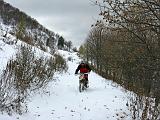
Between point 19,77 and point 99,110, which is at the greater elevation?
point 19,77

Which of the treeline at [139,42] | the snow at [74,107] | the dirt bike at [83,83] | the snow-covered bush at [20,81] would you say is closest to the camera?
the treeline at [139,42]

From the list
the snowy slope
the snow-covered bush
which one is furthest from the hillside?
the snow-covered bush

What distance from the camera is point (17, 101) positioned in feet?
35.7

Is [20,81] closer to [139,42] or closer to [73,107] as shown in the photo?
[73,107]

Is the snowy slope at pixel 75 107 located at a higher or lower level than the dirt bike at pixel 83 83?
lower

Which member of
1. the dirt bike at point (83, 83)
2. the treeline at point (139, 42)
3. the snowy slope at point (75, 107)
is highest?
the treeline at point (139, 42)

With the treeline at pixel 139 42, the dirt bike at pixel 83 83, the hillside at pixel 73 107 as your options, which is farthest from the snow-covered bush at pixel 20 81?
the treeline at pixel 139 42

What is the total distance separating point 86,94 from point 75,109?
3.80 metres

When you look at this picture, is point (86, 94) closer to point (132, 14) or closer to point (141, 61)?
point (141, 61)

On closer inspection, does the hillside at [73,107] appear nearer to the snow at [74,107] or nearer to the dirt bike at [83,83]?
the snow at [74,107]

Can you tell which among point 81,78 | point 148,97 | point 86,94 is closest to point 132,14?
point 148,97

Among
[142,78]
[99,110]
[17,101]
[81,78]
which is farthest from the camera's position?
[81,78]

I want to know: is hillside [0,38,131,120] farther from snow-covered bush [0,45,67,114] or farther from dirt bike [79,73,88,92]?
dirt bike [79,73,88,92]

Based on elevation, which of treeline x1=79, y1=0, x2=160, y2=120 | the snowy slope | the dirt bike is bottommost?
the snowy slope
